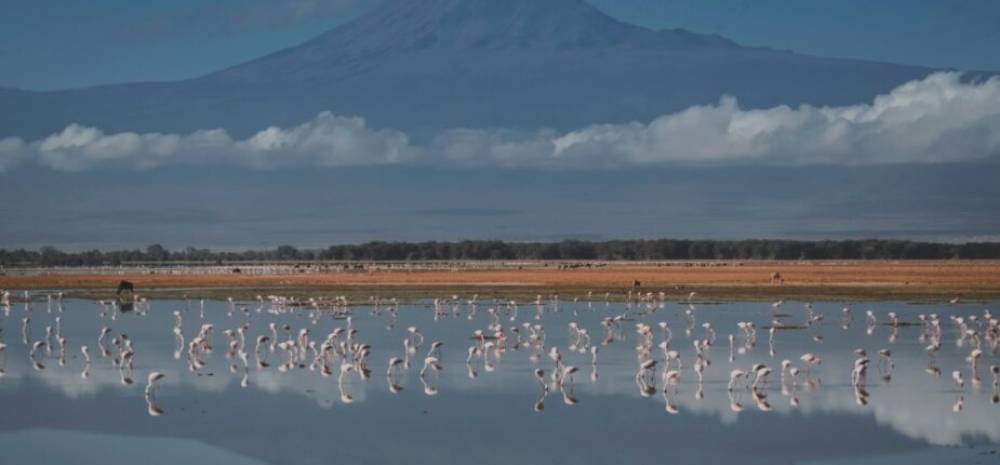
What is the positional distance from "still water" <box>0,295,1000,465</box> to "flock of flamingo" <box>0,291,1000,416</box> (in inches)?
5.1

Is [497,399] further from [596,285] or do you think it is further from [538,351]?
[596,285]

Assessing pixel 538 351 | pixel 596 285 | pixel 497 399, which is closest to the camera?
pixel 497 399

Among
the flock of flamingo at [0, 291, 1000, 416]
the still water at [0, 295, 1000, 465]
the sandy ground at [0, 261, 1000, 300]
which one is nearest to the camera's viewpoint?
the still water at [0, 295, 1000, 465]

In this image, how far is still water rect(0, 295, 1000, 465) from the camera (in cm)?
2008

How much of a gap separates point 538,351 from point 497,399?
943cm

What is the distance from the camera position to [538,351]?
114 feet

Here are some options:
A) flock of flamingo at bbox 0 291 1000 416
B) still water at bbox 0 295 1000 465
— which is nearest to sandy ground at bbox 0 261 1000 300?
flock of flamingo at bbox 0 291 1000 416

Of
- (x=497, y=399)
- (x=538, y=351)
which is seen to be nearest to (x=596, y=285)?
(x=538, y=351)

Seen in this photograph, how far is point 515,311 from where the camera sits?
163 feet

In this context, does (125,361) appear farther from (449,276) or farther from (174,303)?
(449,276)

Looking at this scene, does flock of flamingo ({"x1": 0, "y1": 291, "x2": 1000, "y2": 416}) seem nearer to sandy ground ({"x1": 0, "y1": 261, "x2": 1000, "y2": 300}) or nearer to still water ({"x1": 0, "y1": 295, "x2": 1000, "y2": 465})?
still water ({"x1": 0, "y1": 295, "x2": 1000, "y2": 465})

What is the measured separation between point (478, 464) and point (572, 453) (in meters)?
1.53

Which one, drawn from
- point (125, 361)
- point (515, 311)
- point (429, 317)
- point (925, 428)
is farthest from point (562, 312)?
point (925, 428)

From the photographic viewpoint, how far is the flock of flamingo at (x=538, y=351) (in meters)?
26.8
